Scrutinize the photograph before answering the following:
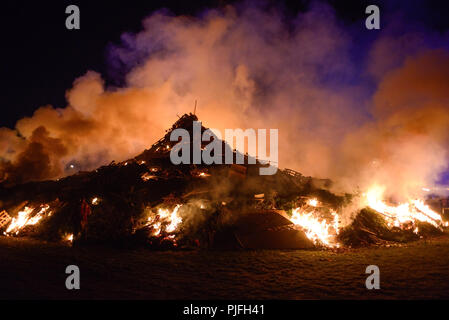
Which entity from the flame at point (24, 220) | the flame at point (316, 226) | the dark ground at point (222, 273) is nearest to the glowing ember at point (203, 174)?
the flame at point (316, 226)

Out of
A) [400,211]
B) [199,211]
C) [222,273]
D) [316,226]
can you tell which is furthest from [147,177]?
[400,211]

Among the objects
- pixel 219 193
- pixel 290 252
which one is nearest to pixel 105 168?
pixel 219 193

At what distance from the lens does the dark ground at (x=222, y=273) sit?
4.77 metres

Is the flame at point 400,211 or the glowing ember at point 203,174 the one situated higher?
the glowing ember at point 203,174

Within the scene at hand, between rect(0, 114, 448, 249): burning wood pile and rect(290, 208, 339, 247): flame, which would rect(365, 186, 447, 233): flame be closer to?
rect(0, 114, 448, 249): burning wood pile

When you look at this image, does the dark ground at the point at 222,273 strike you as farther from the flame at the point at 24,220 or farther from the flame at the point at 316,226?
the flame at the point at 24,220

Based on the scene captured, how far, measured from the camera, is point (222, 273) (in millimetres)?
6000

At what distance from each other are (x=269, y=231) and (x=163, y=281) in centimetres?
414

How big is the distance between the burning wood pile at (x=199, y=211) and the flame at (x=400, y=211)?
4 cm

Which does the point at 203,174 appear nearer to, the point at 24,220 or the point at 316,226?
the point at 316,226

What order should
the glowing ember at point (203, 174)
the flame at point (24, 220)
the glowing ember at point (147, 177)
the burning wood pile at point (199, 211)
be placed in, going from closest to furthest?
the burning wood pile at point (199, 211)
the flame at point (24, 220)
the glowing ember at point (147, 177)
the glowing ember at point (203, 174)

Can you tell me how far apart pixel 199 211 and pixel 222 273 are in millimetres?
3603

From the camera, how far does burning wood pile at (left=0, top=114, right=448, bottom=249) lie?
28.6ft

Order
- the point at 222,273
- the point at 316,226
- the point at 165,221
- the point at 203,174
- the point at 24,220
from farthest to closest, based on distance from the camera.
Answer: the point at 203,174, the point at 24,220, the point at 316,226, the point at 165,221, the point at 222,273
